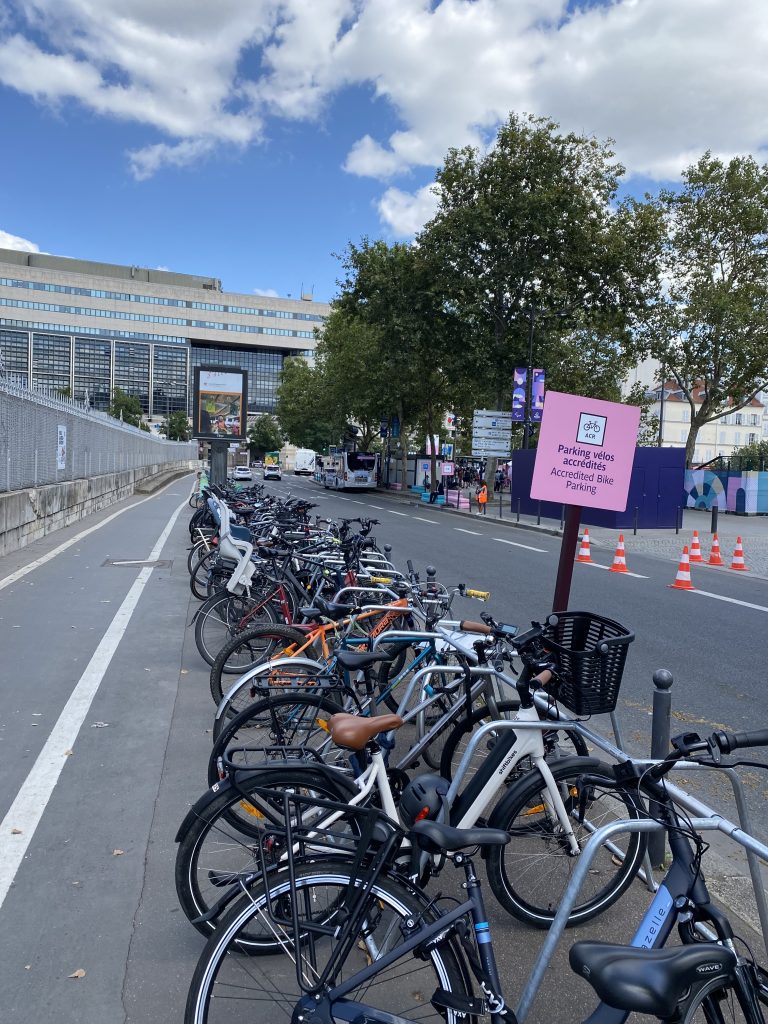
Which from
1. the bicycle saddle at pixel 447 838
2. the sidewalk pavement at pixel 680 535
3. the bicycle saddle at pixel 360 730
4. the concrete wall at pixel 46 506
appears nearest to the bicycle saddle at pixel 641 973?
the bicycle saddle at pixel 447 838

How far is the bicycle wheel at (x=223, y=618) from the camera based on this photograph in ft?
21.2

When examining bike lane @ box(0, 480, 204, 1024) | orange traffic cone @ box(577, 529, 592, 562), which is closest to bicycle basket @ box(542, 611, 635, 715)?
bike lane @ box(0, 480, 204, 1024)

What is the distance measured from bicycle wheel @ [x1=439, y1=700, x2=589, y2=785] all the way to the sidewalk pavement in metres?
12.4

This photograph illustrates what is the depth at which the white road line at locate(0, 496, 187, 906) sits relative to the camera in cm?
360

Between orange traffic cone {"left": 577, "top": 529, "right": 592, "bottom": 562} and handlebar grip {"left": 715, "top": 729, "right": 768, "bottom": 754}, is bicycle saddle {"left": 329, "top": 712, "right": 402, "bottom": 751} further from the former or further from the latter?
orange traffic cone {"left": 577, "top": 529, "right": 592, "bottom": 562}

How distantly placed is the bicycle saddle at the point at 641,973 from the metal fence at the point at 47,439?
42.4ft

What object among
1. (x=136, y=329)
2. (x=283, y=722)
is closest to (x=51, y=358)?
(x=136, y=329)

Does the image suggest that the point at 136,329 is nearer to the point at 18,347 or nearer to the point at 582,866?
the point at 18,347

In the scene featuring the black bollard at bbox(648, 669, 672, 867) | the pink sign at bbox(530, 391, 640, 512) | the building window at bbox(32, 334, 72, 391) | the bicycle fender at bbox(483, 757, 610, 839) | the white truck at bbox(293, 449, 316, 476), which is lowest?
the white truck at bbox(293, 449, 316, 476)

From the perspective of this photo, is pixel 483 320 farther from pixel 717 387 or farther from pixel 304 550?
pixel 304 550

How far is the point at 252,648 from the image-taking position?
5.21 meters

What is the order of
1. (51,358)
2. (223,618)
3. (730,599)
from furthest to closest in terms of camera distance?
(51,358) < (730,599) < (223,618)

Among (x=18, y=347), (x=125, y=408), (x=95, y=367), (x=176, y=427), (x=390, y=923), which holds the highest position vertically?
(x=18, y=347)

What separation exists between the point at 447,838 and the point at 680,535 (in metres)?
22.6
